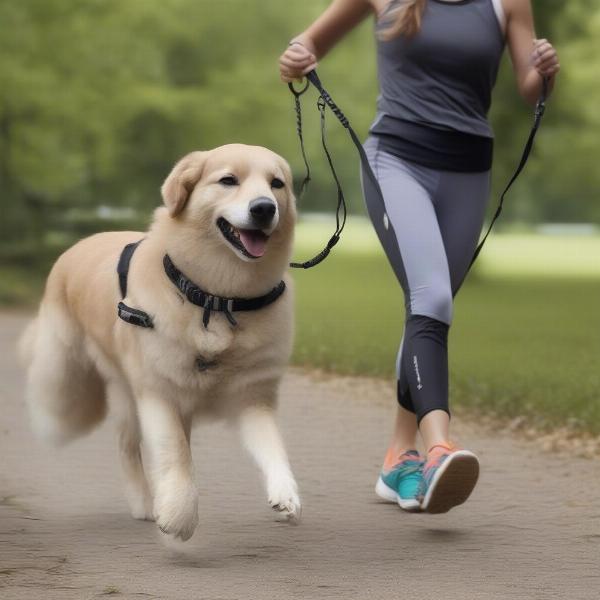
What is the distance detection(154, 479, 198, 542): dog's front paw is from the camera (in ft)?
Answer: 15.0

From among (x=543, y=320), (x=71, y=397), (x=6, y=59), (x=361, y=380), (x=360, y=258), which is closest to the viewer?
(x=71, y=397)

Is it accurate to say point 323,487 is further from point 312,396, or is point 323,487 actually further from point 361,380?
point 361,380

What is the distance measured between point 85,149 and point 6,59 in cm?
419

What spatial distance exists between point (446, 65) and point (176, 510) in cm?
201

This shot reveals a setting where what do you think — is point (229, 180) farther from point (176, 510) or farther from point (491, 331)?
point (491, 331)

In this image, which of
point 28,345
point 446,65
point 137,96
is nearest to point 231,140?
point 137,96

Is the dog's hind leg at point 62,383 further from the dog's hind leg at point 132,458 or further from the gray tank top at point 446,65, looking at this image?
the gray tank top at point 446,65

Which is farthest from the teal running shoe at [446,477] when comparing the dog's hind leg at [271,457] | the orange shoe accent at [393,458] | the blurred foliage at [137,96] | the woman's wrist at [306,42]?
the blurred foliage at [137,96]

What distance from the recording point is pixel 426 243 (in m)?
5.33

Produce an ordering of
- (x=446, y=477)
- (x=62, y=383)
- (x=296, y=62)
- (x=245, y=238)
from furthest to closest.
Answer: (x=62, y=383)
(x=296, y=62)
(x=446, y=477)
(x=245, y=238)

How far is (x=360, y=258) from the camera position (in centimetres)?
3909

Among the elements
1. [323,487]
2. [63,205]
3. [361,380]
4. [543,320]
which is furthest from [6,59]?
[323,487]

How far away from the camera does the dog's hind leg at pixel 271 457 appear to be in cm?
451

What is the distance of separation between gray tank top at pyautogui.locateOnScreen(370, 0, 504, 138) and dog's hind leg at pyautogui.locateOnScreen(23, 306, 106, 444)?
5.29ft
